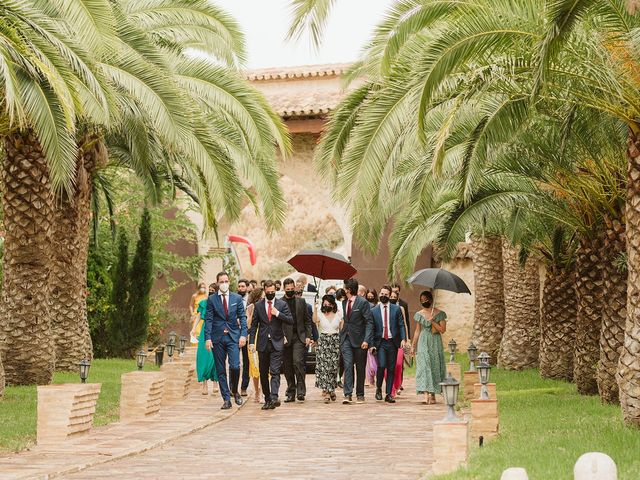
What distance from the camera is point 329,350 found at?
57.3ft

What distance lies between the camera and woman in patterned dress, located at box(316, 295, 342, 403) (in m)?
17.4

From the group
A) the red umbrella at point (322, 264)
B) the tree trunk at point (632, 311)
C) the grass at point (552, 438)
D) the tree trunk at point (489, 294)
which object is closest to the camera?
the grass at point (552, 438)

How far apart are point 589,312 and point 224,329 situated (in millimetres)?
5484

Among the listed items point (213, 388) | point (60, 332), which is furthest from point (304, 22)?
point (60, 332)

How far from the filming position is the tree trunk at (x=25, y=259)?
17.3m

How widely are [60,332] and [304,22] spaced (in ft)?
36.6

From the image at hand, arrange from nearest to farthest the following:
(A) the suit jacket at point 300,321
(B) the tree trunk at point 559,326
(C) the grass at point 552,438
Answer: (C) the grass at point 552,438
(A) the suit jacket at point 300,321
(B) the tree trunk at point 559,326

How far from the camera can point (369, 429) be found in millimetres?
13570

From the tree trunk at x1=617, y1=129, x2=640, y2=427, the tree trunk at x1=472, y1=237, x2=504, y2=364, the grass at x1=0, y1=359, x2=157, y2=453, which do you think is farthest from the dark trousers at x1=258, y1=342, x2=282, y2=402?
the tree trunk at x1=472, y1=237, x2=504, y2=364

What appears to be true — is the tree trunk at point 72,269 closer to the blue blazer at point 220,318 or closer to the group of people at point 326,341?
the group of people at point 326,341

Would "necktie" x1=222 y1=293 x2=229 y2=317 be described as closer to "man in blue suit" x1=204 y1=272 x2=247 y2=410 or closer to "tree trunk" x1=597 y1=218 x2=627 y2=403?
"man in blue suit" x1=204 y1=272 x2=247 y2=410

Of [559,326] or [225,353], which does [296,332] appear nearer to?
[225,353]

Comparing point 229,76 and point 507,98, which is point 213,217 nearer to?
point 229,76

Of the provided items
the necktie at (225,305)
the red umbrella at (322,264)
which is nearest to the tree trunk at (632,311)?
the necktie at (225,305)
